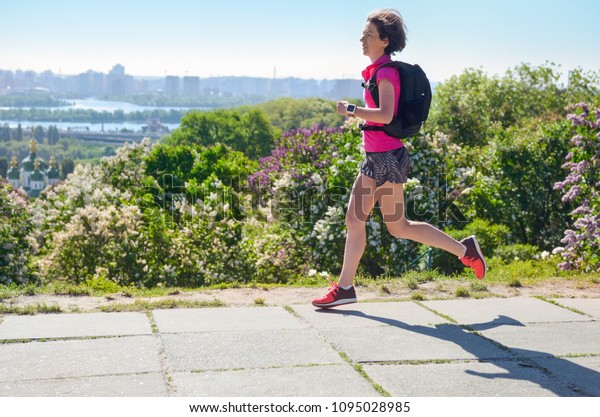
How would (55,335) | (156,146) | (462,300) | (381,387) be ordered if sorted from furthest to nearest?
1. (156,146)
2. (462,300)
3. (55,335)
4. (381,387)

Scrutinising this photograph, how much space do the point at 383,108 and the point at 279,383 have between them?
1971mm

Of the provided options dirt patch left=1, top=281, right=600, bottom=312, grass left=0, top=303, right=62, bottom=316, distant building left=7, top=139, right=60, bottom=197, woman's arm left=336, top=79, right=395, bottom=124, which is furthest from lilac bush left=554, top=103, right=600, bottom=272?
distant building left=7, top=139, right=60, bottom=197

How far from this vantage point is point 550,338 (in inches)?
178

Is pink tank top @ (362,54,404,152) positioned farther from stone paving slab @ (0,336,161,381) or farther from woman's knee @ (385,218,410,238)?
stone paving slab @ (0,336,161,381)

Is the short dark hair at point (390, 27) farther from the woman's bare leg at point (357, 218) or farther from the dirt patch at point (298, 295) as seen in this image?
the dirt patch at point (298, 295)

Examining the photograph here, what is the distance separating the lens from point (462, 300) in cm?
558

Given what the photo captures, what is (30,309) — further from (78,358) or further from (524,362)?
(524,362)

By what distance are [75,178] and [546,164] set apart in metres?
Answer: 9.07

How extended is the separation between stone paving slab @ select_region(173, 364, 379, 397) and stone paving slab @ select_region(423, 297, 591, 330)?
144 cm

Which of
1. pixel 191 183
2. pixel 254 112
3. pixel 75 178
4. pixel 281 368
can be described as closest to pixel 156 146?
pixel 75 178

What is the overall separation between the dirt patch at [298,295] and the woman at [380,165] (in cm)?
54

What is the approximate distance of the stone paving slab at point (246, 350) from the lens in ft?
12.7

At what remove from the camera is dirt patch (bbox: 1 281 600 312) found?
17.6 feet
